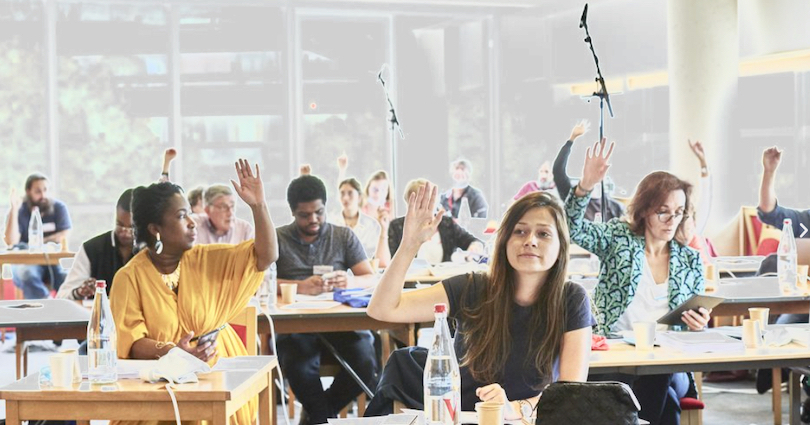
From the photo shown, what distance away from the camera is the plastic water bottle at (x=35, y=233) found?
8.61 metres

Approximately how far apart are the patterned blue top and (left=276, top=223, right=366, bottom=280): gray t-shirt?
5.81 feet

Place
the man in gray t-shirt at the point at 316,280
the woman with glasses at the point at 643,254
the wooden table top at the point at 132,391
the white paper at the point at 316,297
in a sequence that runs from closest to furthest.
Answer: the wooden table top at the point at 132,391 → the woman with glasses at the point at 643,254 → the man in gray t-shirt at the point at 316,280 → the white paper at the point at 316,297

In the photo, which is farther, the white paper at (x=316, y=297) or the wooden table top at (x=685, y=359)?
the white paper at (x=316, y=297)

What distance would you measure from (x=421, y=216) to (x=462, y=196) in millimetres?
6984

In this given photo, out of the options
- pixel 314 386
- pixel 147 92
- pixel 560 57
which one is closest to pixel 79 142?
pixel 147 92

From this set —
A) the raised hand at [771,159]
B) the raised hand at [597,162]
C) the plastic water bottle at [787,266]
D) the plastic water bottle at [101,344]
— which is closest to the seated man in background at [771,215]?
the raised hand at [771,159]

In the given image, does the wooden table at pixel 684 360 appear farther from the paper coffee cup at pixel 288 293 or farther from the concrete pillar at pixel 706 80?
the concrete pillar at pixel 706 80

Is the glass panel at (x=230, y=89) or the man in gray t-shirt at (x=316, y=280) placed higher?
the glass panel at (x=230, y=89)

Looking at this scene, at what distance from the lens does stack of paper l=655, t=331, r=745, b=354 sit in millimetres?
3857

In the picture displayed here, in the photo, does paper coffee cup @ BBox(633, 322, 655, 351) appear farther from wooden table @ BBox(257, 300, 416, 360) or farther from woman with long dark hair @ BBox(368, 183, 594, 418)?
wooden table @ BBox(257, 300, 416, 360)

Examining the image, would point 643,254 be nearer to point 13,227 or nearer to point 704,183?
point 704,183

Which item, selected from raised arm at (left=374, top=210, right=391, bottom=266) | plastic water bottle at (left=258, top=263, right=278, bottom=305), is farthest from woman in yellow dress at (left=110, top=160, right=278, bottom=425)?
raised arm at (left=374, top=210, right=391, bottom=266)

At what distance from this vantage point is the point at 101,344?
322 cm

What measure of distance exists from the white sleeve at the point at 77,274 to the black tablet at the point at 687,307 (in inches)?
109
